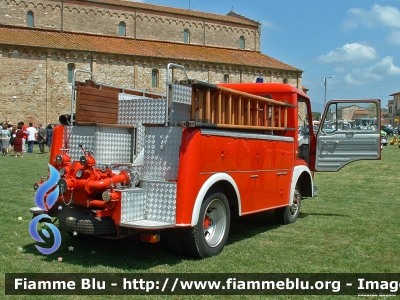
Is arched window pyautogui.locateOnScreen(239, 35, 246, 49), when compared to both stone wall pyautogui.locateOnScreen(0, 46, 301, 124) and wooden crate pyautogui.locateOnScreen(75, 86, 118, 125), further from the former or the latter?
wooden crate pyautogui.locateOnScreen(75, 86, 118, 125)

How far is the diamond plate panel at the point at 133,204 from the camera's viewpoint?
5.94 m

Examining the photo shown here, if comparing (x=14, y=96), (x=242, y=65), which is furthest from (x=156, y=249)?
(x=242, y=65)

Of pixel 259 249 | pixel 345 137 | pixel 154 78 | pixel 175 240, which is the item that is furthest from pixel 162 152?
pixel 154 78

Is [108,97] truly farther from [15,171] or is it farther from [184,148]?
[15,171]

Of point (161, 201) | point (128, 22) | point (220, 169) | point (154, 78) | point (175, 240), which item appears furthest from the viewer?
point (128, 22)

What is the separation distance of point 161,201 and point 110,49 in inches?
1706

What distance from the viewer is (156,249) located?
718 centimetres

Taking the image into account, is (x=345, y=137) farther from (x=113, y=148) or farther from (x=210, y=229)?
→ (x=113, y=148)

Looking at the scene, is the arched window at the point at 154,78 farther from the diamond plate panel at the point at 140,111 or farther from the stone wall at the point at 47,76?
the diamond plate panel at the point at 140,111

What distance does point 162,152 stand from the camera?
6.39 metres

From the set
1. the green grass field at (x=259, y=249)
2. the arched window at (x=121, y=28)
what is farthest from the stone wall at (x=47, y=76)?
the green grass field at (x=259, y=249)

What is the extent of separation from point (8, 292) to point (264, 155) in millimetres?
4175

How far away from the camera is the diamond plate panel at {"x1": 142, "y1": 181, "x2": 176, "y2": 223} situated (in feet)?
20.1

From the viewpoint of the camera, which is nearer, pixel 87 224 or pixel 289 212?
pixel 87 224
